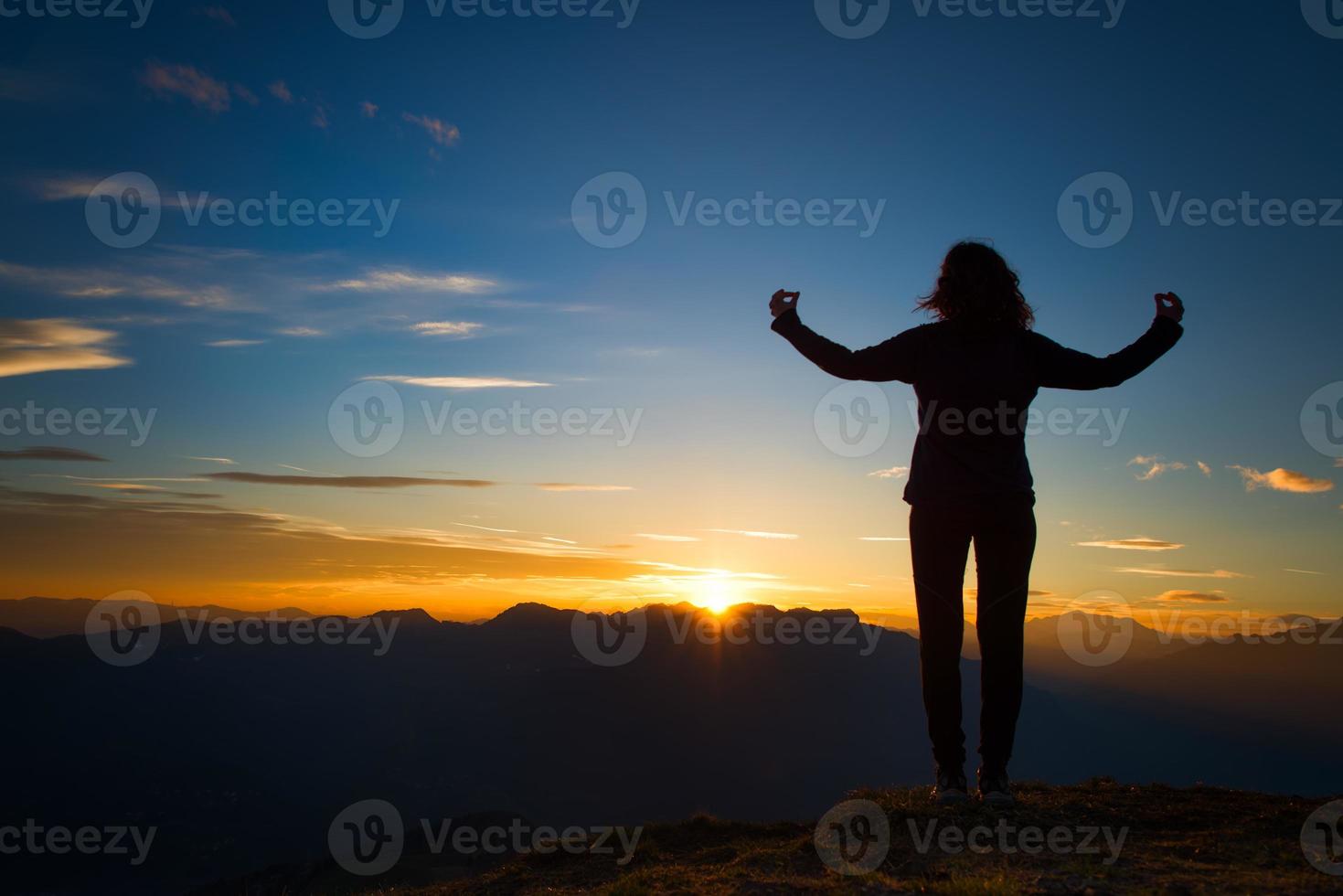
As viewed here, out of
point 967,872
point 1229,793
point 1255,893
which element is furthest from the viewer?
point 1229,793

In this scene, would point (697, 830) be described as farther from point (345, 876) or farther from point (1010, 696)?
point (345, 876)

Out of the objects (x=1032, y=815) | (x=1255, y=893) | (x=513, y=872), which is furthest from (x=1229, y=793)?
(x=513, y=872)

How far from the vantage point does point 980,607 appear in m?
5.92

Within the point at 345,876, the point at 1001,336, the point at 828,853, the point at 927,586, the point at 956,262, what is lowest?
the point at 345,876

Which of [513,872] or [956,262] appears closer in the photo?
[956,262]

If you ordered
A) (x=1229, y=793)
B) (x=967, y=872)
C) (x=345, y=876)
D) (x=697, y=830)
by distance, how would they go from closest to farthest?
1. (x=967, y=872)
2. (x=1229, y=793)
3. (x=697, y=830)
4. (x=345, y=876)

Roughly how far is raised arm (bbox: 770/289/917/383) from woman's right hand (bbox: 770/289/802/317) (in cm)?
11

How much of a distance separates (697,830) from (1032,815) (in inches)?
182

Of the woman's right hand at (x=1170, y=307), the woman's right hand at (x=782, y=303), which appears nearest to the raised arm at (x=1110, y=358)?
the woman's right hand at (x=1170, y=307)

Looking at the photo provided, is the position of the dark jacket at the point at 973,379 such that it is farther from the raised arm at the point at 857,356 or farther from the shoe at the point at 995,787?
the shoe at the point at 995,787

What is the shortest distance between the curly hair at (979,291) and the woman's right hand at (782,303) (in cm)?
128

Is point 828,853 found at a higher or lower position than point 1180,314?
lower

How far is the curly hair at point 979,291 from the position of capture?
19.9 ft

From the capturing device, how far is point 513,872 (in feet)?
27.2
